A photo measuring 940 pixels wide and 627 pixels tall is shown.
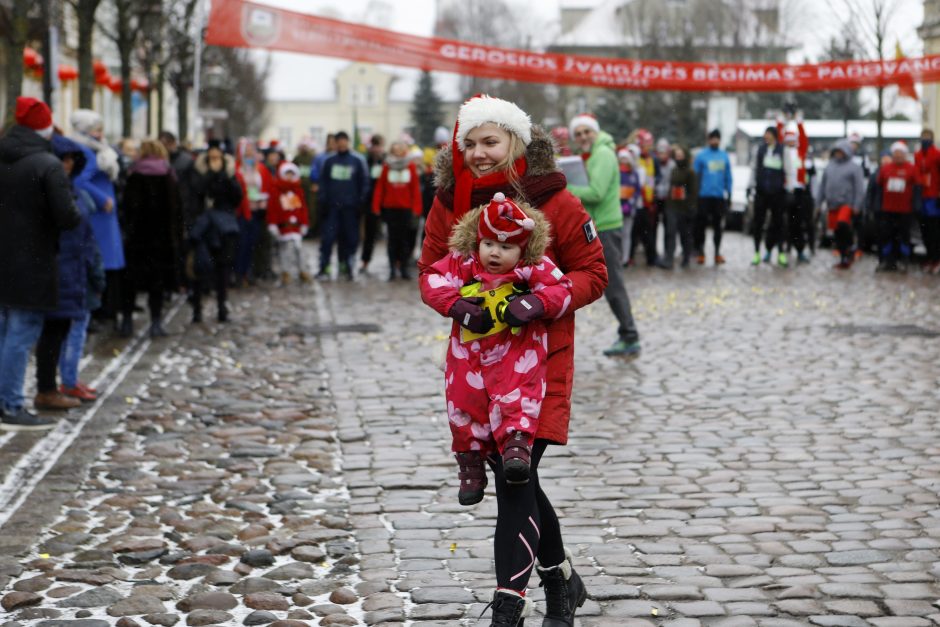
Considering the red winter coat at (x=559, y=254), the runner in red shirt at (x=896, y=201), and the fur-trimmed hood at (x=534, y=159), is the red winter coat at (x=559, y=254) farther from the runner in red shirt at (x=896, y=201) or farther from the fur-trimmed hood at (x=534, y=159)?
the runner in red shirt at (x=896, y=201)

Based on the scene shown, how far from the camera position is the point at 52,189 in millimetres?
9172

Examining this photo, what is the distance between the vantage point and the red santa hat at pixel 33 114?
9.16m

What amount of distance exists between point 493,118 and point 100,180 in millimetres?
8161

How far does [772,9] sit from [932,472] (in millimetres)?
65681

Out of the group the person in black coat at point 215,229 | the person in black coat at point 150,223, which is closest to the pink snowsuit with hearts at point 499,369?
the person in black coat at point 150,223

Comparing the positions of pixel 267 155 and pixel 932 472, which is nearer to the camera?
pixel 932 472

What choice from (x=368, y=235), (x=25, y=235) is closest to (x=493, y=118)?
(x=25, y=235)

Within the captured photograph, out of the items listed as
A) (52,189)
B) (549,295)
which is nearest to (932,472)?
(549,295)

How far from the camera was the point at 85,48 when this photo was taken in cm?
2456

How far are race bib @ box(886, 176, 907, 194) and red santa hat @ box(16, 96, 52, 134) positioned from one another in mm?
15357

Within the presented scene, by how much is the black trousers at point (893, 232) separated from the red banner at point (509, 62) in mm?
2881

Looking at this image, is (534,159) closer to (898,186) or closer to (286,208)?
(286,208)

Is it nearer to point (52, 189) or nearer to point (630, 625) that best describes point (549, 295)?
point (630, 625)

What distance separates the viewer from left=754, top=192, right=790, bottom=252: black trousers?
880 inches
